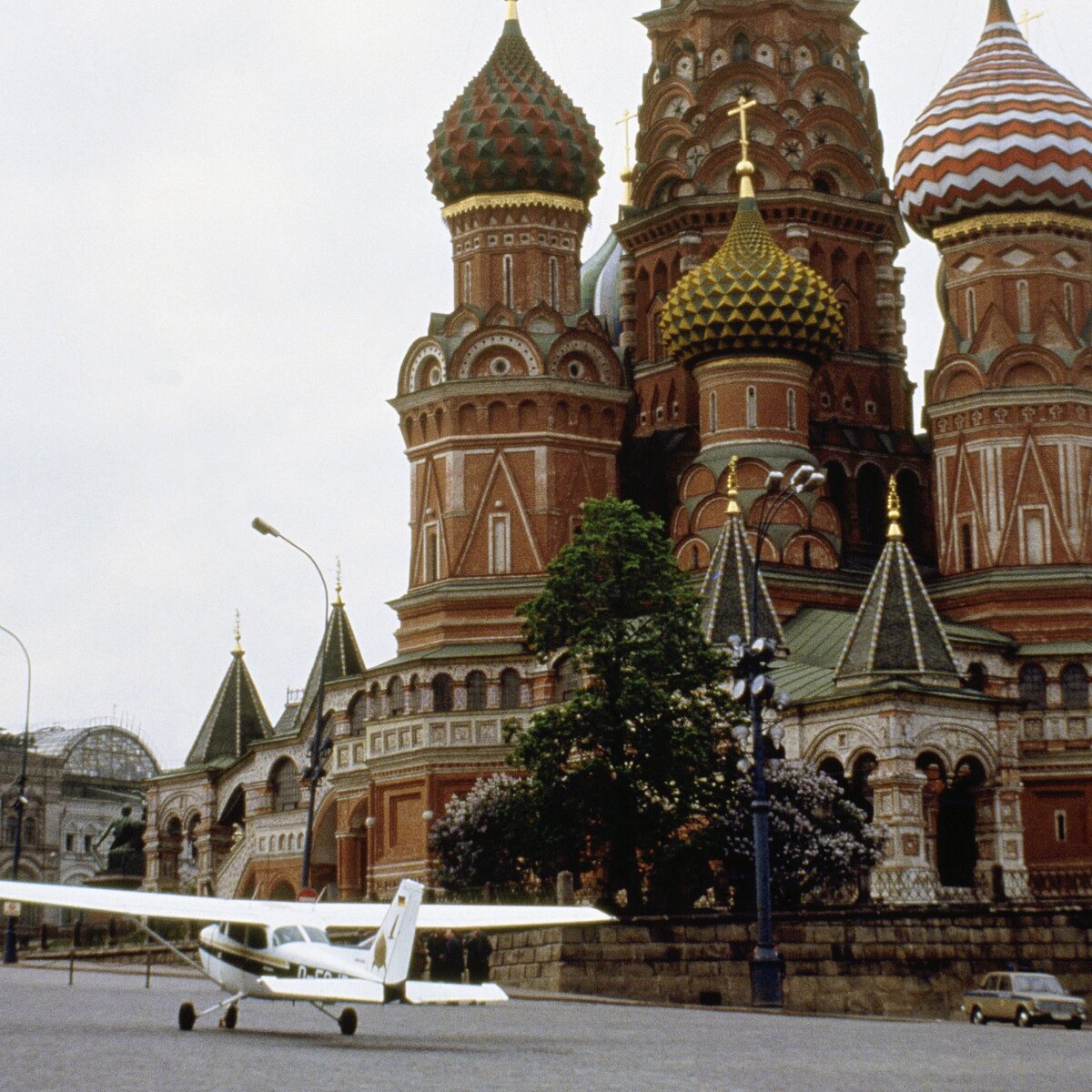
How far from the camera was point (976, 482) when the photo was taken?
52.8 metres

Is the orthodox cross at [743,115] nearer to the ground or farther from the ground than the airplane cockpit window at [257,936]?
farther from the ground

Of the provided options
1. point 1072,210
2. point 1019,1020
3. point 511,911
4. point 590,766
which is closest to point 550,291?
point 1072,210

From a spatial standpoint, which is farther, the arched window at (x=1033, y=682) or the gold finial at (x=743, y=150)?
the gold finial at (x=743, y=150)

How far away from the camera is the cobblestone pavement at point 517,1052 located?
17.1 meters

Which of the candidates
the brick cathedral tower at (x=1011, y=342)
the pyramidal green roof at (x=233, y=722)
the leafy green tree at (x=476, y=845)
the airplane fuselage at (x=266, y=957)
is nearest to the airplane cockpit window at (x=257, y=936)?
the airplane fuselage at (x=266, y=957)

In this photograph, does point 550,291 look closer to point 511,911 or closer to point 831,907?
point 831,907

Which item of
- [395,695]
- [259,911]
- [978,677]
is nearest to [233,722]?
[395,695]

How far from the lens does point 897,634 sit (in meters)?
45.1

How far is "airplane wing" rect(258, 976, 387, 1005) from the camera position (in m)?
22.3

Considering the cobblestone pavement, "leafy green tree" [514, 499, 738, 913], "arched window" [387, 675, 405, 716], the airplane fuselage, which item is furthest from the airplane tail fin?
"arched window" [387, 675, 405, 716]

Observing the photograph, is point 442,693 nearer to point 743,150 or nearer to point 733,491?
point 733,491

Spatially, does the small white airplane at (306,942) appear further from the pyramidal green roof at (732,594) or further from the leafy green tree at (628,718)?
the pyramidal green roof at (732,594)

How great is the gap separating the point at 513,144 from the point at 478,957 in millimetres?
25070

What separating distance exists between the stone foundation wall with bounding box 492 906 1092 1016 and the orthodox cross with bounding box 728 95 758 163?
82.7ft
